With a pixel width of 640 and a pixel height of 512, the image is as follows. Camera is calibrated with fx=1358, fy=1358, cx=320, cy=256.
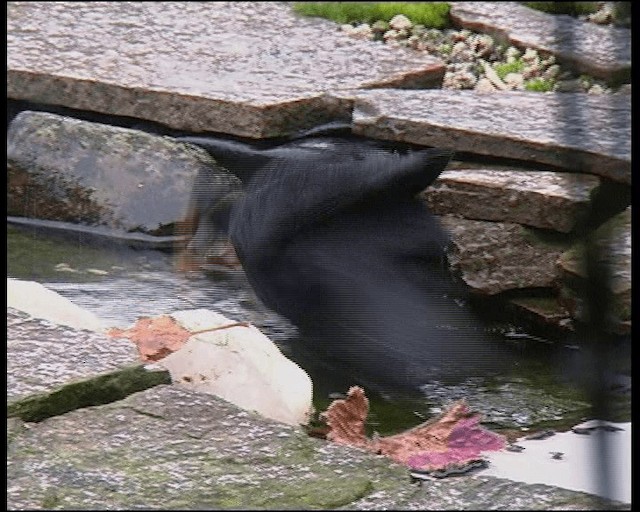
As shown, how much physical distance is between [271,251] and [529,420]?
692 mm

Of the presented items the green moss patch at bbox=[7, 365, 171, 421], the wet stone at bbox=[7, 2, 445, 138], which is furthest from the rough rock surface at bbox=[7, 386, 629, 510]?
the wet stone at bbox=[7, 2, 445, 138]

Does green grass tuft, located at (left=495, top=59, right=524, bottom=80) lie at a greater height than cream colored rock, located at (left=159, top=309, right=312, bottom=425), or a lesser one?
greater

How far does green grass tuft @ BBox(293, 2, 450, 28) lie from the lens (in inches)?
164

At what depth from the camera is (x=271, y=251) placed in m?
2.74

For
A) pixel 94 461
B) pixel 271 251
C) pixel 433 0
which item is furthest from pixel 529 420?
pixel 433 0

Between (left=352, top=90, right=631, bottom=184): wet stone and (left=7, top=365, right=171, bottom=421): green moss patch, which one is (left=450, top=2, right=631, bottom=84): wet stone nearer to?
(left=352, top=90, right=631, bottom=184): wet stone

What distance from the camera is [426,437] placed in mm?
2064

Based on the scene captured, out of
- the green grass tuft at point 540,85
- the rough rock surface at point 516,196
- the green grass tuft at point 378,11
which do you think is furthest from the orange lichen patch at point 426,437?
the green grass tuft at point 378,11

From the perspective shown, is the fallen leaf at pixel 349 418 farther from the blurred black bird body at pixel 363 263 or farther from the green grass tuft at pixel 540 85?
the green grass tuft at pixel 540 85

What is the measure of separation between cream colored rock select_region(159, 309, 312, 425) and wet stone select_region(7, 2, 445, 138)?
1.18 m

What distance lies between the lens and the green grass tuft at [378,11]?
4.16m

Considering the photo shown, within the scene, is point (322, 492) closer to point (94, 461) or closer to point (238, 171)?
point (94, 461)

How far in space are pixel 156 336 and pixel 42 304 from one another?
198 millimetres

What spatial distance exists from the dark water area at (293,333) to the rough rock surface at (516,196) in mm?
229
